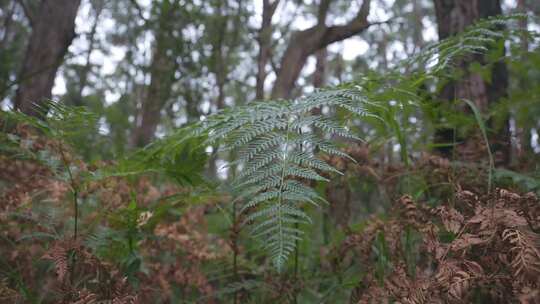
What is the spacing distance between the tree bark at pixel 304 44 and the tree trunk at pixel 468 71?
107cm

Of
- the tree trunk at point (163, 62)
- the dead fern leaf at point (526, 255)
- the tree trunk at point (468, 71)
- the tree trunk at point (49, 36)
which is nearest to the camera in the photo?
the dead fern leaf at point (526, 255)

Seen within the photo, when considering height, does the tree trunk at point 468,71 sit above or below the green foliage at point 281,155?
above

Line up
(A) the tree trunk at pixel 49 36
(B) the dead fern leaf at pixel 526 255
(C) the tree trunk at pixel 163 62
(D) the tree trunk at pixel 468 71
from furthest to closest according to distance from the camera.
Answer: (C) the tree trunk at pixel 163 62 → (A) the tree trunk at pixel 49 36 → (D) the tree trunk at pixel 468 71 → (B) the dead fern leaf at pixel 526 255

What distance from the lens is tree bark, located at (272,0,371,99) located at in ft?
11.3

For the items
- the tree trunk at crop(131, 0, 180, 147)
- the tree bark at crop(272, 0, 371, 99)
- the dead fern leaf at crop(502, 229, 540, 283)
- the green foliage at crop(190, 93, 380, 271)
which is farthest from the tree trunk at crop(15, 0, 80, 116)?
the dead fern leaf at crop(502, 229, 540, 283)

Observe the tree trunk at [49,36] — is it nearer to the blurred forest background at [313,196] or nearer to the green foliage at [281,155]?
the blurred forest background at [313,196]

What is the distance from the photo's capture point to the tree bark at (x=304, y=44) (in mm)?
3434

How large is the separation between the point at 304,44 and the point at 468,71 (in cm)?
149

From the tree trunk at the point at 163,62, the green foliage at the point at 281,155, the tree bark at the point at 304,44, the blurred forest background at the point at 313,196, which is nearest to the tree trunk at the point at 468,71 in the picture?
the blurred forest background at the point at 313,196

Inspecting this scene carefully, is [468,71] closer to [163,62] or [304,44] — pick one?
[304,44]

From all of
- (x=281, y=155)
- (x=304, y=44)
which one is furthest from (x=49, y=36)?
(x=281, y=155)

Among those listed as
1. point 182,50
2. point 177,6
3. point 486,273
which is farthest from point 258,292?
point 182,50

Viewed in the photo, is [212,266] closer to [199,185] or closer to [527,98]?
[199,185]

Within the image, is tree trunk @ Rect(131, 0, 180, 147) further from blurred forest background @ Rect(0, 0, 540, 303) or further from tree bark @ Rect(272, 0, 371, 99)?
blurred forest background @ Rect(0, 0, 540, 303)
